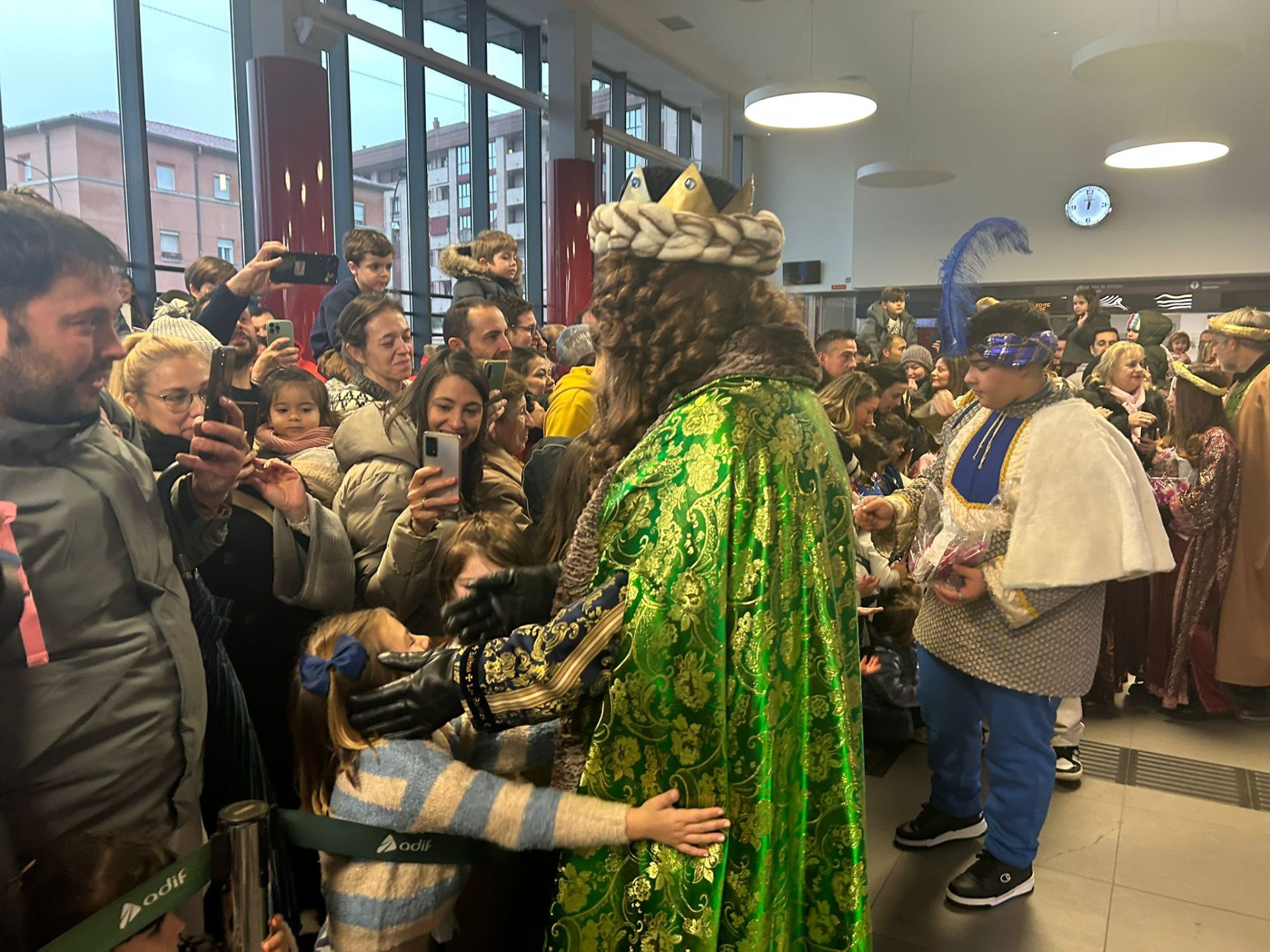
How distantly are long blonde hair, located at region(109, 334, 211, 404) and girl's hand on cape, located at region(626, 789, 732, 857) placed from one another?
35.9 inches

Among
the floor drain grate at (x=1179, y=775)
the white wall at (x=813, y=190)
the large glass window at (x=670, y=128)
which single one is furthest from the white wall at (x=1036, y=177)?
the floor drain grate at (x=1179, y=775)

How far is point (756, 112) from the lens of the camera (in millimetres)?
7219

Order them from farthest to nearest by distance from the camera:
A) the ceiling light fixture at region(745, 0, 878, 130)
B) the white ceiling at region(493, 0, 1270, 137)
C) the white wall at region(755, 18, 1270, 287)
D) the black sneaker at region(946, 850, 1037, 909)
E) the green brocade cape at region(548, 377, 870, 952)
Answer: the white wall at region(755, 18, 1270, 287) < the white ceiling at region(493, 0, 1270, 137) < the ceiling light fixture at region(745, 0, 878, 130) < the black sneaker at region(946, 850, 1037, 909) < the green brocade cape at region(548, 377, 870, 952)

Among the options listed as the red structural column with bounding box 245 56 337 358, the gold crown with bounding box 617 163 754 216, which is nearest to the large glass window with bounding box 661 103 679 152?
the red structural column with bounding box 245 56 337 358

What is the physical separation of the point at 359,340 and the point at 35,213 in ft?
2.48

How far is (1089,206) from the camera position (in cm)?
1099

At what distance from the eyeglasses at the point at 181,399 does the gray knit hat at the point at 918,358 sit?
584 centimetres

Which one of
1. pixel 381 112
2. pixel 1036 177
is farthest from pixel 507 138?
pixel 1036 177

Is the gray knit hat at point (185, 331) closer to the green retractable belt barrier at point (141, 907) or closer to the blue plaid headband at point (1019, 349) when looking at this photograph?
the green retractable belt barrier at point (141, 907)

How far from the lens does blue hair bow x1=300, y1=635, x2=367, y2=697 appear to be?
1.35 metres

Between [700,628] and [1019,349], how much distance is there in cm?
148

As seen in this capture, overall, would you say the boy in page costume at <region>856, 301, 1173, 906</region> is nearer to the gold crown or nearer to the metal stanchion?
the gold crown

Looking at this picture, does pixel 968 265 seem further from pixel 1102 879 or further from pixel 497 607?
pixel 497 607

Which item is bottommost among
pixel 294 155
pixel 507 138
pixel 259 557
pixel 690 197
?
pixel 259 557
